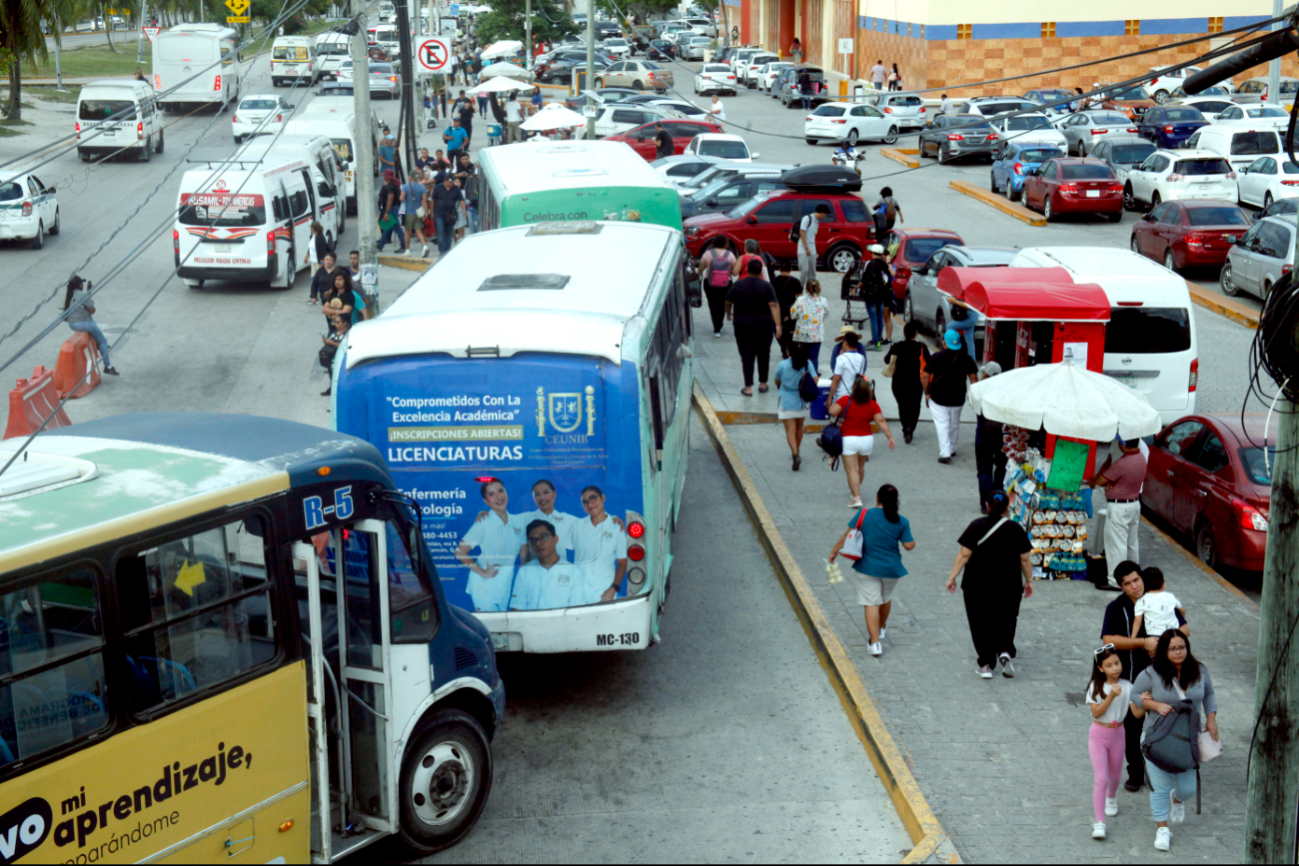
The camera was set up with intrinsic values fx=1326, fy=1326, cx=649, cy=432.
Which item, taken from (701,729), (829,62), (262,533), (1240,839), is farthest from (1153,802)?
(829,62)

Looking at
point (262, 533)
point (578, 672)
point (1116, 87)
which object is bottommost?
point (578, 672)

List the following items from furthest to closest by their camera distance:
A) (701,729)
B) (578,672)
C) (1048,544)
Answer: (1048,544)
(578,672)
(701,729)

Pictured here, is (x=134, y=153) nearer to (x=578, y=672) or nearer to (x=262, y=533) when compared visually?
(x=578, y=672)

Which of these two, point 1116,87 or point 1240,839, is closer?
point 1240,839

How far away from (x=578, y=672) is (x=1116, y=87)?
6.44m

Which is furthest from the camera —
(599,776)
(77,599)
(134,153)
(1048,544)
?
(134,153)

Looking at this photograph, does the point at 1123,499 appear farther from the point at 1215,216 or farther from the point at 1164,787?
the point at 1215,216

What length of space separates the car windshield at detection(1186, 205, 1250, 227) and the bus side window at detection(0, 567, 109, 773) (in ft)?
80.1

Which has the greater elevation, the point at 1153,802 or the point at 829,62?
the point at 829,62

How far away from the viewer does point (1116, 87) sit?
10.8m

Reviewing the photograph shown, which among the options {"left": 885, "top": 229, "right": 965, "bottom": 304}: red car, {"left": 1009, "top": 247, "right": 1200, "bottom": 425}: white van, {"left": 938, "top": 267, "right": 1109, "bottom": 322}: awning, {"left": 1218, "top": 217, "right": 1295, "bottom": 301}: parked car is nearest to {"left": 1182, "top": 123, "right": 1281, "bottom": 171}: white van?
{"left": 1218, "top": 217, "right": 1295, "bottom": 301}: parked car

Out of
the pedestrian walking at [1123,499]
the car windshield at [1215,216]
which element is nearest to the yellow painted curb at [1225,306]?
the car windshield at [1215,216]

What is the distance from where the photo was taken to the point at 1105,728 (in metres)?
A: 7.78

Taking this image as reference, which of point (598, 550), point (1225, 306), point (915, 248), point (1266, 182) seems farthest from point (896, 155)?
point (598, 550)
